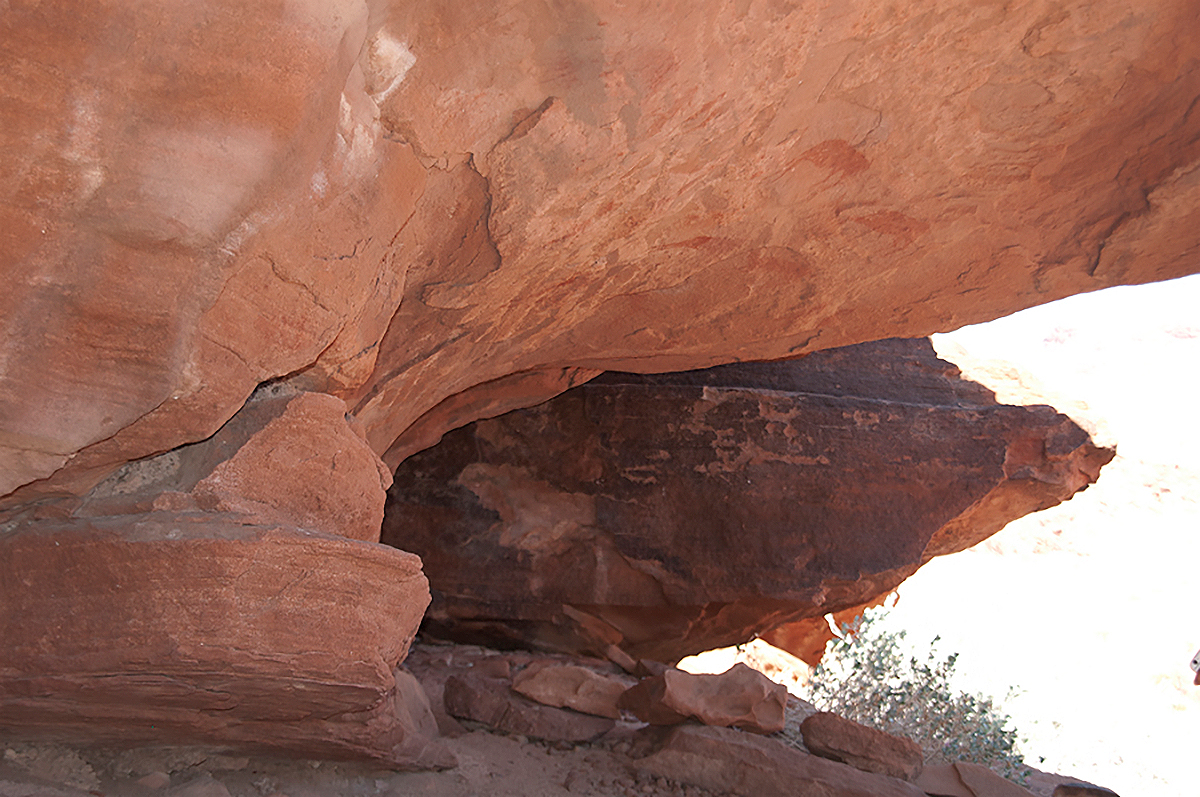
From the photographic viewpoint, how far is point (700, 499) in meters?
5.00

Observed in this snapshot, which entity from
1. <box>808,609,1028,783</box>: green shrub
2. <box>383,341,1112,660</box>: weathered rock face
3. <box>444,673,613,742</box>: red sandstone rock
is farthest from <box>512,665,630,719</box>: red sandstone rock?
<box>808,609,1028,783</box>: green shrub

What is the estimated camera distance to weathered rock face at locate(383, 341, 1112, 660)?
4910mm

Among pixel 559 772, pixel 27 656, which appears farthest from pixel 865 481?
pixel 27 656

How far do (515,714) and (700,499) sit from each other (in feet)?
5.88

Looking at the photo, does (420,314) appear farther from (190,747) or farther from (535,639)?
(535,639)

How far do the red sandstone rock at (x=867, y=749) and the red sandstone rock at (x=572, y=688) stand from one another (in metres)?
0.96

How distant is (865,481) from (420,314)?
3314mm

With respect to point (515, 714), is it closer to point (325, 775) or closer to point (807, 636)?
point (325, 775)

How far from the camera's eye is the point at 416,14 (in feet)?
5.61

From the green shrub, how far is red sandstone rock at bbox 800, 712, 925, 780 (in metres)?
0.67

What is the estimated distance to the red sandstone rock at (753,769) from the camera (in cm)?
322

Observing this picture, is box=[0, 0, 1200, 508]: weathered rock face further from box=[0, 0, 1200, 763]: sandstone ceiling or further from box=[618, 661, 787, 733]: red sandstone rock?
box=[618, 661, 787, 733]: red sandstone rock

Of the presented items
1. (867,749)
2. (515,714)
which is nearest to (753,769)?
(867,749)

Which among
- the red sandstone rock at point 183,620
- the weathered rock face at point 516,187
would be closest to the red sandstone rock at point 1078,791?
the weathered rock face at point 516,187
